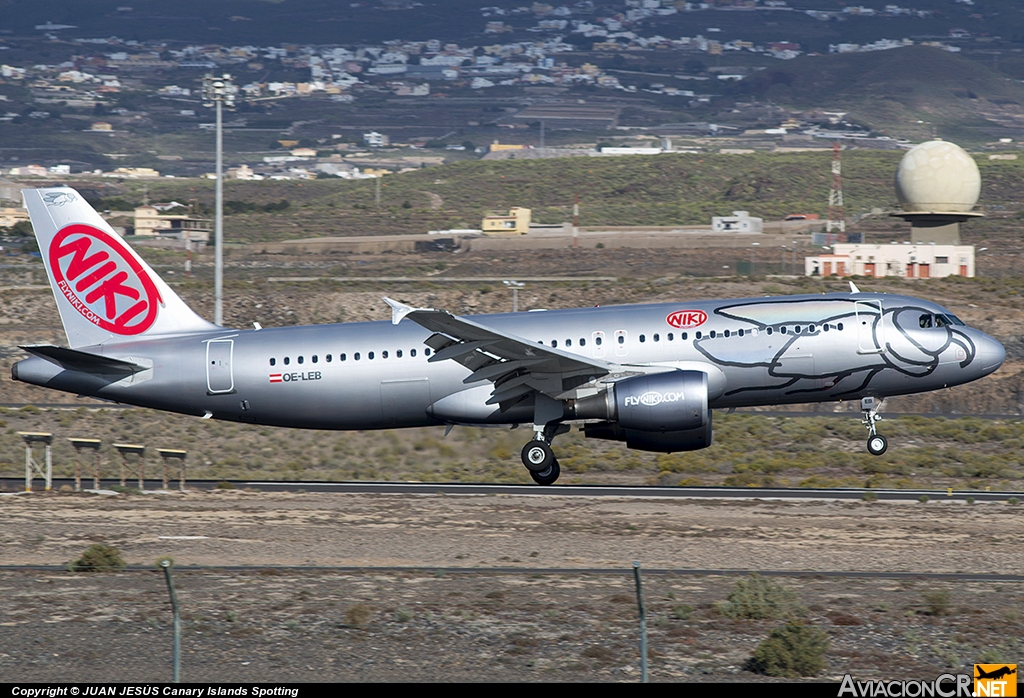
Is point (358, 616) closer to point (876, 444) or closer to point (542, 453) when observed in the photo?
point (542, 453)

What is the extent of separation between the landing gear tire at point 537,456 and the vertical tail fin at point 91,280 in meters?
9.77

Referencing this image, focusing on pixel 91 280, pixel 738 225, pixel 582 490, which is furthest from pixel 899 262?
pixel 91 280

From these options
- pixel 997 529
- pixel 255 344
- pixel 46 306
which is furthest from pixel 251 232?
pixel 997 529

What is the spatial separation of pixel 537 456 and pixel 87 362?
A: 1166 centimetres

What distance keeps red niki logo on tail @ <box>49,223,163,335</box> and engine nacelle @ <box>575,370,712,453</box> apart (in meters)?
12.1

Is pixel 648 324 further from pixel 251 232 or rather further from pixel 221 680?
pixel 251 232

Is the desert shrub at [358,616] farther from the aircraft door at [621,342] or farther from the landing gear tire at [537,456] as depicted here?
the aircraft door at [621,342]

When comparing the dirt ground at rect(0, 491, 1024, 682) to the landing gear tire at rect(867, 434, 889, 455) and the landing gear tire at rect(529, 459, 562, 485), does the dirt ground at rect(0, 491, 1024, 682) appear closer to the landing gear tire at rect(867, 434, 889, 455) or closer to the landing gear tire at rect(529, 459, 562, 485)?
the landing gear tire at rect(867, 434, 889, 455)

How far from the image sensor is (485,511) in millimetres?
28281

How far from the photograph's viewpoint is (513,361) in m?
28.7

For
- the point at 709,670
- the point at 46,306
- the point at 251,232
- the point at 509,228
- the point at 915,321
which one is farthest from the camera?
the point at 251,232

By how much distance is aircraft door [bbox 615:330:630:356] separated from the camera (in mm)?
29625

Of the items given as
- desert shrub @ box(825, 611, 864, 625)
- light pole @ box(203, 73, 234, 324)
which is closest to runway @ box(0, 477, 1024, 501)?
desert shrub @ box(825, 611, 864, 625)

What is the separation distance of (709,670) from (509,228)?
125654mm
